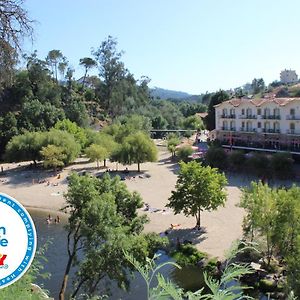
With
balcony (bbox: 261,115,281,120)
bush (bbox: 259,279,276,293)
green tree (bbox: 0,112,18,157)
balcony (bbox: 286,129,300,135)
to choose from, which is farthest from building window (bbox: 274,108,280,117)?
green tree (bbox: 0,112,18,157)

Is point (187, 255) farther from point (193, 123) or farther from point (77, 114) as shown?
point (193, 123)

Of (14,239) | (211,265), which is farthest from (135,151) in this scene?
(14,239)

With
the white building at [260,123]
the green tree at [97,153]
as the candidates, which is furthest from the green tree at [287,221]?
the green tree at [97,153]

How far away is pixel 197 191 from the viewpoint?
1235 inches

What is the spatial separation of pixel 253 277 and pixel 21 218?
73.0 feet

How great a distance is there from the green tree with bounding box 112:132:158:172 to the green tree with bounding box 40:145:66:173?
6.53 m

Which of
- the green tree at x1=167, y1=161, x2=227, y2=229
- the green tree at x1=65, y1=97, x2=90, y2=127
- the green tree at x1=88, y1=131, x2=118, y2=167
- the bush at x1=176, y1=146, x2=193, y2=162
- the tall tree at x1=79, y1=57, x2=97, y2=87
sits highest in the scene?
the tall tree at x1=79, y1=57, x2=97, y2=87

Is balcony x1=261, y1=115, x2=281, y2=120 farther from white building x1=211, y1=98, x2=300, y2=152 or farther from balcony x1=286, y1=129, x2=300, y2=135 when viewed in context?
balcony x1=286, y1=129, x2=300, y2=135

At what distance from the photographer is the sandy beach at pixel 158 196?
102ft

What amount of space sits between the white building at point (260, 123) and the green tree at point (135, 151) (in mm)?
10664

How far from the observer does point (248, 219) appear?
86.6 feet

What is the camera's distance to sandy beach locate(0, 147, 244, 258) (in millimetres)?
31031

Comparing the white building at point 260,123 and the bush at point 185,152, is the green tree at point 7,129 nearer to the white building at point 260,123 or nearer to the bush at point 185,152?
the bush at point 185,152

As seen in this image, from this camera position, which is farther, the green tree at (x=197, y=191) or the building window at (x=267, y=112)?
the building window at (x=267, y=112)
